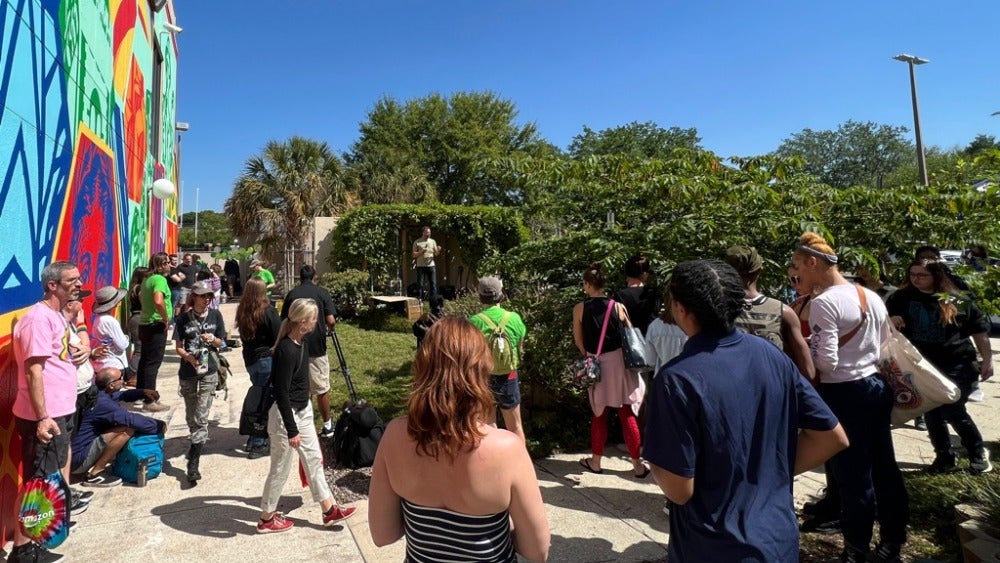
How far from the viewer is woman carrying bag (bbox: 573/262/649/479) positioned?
4.38 m

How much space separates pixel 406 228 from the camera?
16844 millimetres

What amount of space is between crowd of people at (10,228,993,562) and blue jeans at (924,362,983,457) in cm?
2

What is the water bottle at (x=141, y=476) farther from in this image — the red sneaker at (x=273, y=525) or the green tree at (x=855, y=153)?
the green tree at (x=855, y=153)

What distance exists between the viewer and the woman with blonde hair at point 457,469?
5.70 ft

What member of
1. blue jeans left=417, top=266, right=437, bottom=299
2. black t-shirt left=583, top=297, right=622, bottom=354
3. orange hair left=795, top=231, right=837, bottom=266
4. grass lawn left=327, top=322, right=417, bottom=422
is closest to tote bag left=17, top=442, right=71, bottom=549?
grass lawn left=327, top=322, right=417, bottom=422

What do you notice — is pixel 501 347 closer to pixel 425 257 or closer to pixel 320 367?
pixel 320 367

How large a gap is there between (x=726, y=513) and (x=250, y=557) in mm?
2921

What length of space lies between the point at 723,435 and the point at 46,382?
373 cm

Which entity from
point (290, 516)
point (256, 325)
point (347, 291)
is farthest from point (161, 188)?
point (290, 516)

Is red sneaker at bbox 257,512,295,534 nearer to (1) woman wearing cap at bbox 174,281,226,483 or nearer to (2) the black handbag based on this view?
(1) woman wearing cap at bbox 174,281,226,483

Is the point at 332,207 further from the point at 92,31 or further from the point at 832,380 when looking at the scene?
the point at 832,380

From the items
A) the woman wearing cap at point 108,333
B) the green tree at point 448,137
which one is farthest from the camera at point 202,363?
the green tree at point 448,137

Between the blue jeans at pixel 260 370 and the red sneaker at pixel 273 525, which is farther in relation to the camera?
the blue jeans at pixel 260 370

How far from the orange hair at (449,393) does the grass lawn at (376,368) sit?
4.18 meters
